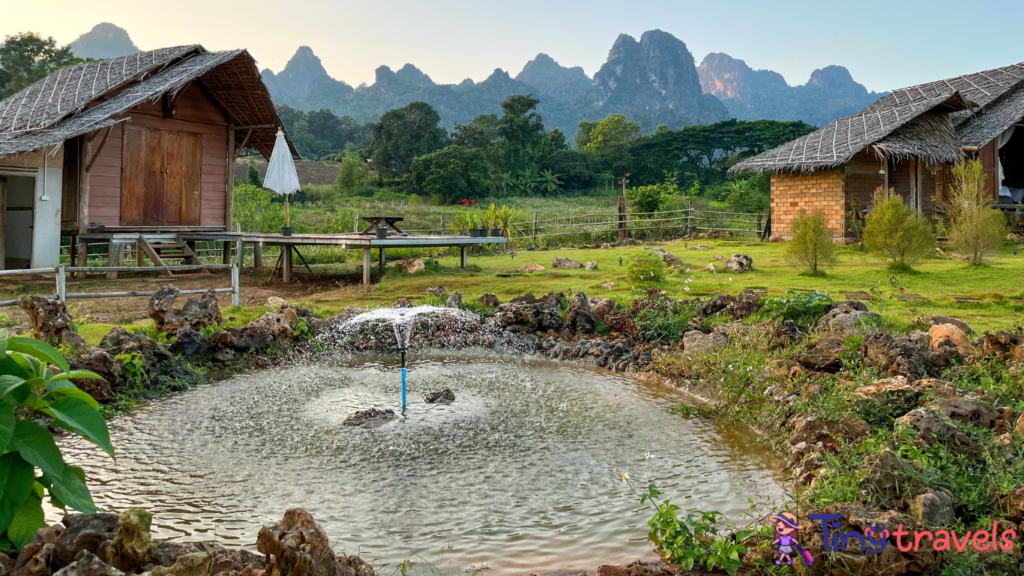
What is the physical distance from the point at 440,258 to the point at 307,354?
9273 mm

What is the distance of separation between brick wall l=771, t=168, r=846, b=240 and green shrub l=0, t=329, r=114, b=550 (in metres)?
20.1

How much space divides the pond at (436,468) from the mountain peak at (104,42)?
7500 inches

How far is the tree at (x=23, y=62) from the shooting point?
34.0 m

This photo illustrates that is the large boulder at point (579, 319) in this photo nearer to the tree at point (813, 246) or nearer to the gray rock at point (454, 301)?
the gray rock at point (454, 301)

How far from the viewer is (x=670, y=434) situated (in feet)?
18.2

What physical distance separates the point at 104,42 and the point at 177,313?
194920 mm

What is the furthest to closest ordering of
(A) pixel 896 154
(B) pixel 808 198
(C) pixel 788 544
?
(B) pixel 808 198
(A) pixel 896 154
(C) pixel 788 544

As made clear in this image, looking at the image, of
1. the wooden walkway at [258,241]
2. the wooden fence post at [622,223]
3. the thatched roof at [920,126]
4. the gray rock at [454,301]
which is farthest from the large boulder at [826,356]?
the wooden fence post at [622,223]

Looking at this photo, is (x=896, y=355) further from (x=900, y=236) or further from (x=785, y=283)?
(x=900, y=236)

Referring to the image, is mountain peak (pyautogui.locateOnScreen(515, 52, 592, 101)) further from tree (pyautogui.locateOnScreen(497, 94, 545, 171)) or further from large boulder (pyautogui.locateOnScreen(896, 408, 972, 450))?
large boulder (pyautogui.locateOnScreen(896, 408, 972, 450))

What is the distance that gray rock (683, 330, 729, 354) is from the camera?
293 inches

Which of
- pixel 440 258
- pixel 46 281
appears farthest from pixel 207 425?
pixel 440 258

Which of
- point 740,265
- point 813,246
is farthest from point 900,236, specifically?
point 740,265

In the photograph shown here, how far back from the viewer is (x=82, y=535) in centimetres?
262
